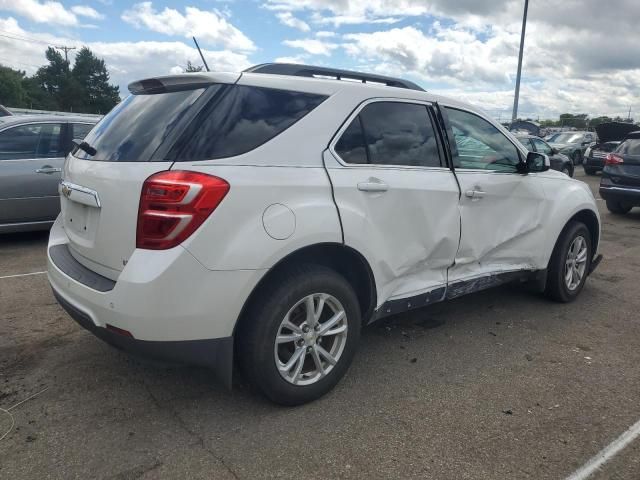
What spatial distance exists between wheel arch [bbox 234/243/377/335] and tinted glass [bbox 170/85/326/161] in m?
0.61

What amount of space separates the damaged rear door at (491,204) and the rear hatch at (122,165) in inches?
72.1

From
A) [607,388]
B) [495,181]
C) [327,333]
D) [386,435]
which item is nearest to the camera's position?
[386,435]

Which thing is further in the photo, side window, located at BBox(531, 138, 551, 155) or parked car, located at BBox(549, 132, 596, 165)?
parked car, located at BBox(549, 132, 596, 165)

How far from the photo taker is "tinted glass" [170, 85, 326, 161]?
2578 mm

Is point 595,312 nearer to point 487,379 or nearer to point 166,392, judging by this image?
point 487,379

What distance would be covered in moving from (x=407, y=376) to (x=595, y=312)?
7.58 feet

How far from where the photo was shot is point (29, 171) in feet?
21.0

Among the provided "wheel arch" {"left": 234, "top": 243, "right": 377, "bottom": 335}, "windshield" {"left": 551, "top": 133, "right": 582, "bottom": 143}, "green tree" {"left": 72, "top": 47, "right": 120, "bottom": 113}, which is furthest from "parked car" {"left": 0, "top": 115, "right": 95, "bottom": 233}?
"green tree" {"left": 72, "top": 47, "right": 120, "bottom": 113}

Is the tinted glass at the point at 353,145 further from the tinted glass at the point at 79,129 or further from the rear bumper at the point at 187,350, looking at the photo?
the tinted glass at the point at 79,129

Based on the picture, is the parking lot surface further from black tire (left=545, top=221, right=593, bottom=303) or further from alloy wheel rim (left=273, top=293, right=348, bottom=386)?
black tire (left=545, top=221, right=593, bottom=303)

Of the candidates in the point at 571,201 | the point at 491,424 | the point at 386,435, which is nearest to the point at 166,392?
the point at 386,435

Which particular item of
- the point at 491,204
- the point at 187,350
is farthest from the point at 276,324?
the point at 491,204

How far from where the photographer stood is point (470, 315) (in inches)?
178

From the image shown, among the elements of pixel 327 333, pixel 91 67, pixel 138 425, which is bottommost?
pixel 138 425
